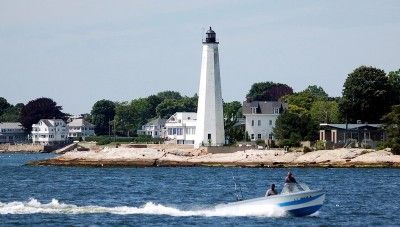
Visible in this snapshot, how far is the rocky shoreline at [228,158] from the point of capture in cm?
10819

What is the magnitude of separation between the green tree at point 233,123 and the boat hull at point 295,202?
260ft

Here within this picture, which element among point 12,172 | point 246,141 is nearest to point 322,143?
point 246,141

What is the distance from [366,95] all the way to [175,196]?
67.3 metres

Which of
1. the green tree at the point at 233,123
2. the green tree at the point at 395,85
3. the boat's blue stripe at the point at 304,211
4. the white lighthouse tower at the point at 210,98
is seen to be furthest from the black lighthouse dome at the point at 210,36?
the boat's blue stripe at the point at 304,211

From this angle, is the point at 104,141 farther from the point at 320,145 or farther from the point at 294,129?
the point at 320,145

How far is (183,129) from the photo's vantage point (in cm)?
15675

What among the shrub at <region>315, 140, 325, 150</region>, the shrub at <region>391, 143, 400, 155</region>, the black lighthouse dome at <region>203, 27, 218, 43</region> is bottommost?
the shrub at <region>391, 143, 400, 155</region>

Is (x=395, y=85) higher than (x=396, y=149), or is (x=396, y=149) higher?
(x=395, y=85)

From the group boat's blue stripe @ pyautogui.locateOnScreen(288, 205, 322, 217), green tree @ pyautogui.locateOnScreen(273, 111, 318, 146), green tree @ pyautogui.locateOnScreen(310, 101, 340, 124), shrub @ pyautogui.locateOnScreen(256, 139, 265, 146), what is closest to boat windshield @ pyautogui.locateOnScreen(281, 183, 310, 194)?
boat's blue stripe @ pyautogui.locateOnScreen(288, 205, 322, 217)

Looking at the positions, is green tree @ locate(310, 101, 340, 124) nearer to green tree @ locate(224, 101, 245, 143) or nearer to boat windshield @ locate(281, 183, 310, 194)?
green tree @ locate(224, 101, 245, 143)

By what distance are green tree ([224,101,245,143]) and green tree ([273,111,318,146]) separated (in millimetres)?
8412

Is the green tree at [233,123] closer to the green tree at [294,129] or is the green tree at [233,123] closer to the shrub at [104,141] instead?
the green tree at [294,129]

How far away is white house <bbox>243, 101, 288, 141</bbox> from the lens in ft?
477

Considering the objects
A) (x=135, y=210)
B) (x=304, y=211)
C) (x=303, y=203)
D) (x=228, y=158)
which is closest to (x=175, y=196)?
(x=135, y=210)
